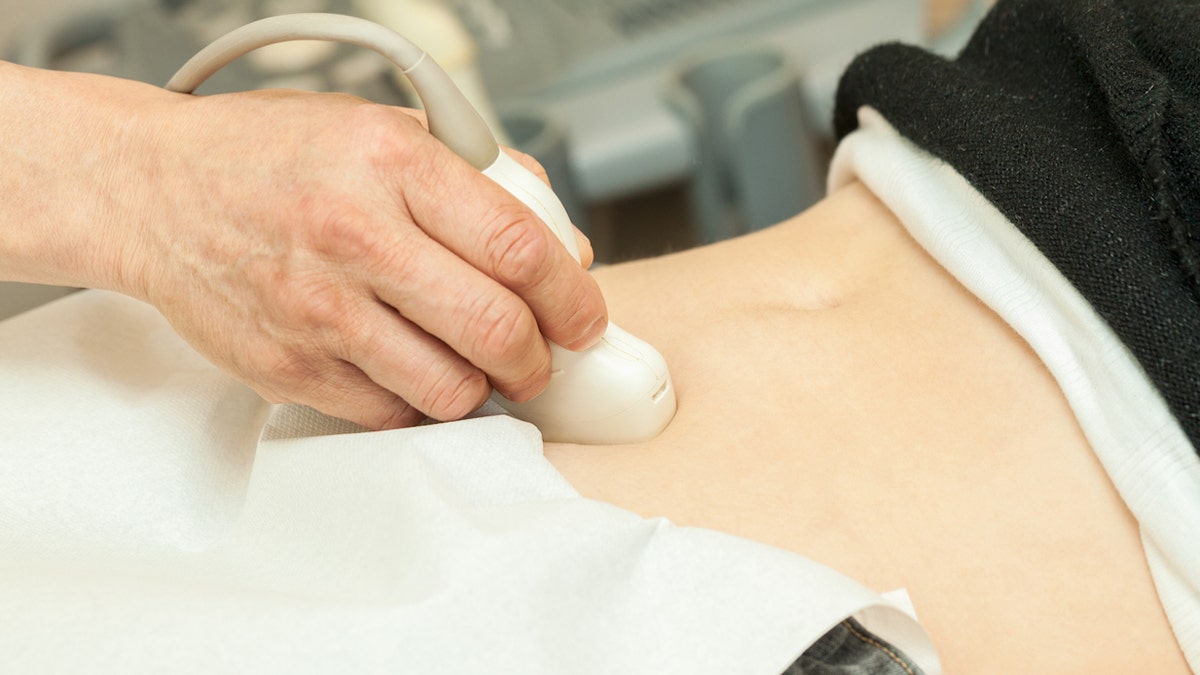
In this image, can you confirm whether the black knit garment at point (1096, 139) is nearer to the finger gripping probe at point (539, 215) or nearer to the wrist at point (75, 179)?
the finger gripping probe at point (539, 215)

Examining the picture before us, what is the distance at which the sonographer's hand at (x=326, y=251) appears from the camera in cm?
56

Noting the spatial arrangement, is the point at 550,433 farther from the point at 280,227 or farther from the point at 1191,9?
A: the point at 1191,9

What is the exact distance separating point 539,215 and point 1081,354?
1.25 ft

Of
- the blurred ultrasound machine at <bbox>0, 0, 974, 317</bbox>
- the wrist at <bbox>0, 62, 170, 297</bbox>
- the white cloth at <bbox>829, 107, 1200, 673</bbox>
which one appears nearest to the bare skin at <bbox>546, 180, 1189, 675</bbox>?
the white cloth at <bbox>829, 107, 1200, 673</bbox>

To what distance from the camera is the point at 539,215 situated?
611mm

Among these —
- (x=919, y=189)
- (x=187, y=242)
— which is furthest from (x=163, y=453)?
(x=919, y=189)

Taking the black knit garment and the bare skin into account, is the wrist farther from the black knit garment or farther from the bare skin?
the black knit garment

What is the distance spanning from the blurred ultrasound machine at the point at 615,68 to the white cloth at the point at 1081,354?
0.82 meters

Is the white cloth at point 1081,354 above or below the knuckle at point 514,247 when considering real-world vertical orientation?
below

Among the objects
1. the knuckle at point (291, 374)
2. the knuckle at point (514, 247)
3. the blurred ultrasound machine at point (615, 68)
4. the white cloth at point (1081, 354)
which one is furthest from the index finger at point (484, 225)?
the blurred ultrasound machine at point (615, 68)

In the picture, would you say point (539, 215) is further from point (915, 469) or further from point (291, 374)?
point (915, 469)

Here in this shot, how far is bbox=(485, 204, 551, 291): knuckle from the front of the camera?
0.56 meters

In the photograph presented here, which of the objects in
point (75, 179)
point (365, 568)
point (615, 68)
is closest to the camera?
point (365, 568)

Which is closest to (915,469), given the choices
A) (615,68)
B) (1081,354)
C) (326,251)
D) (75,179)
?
(1081,354)
